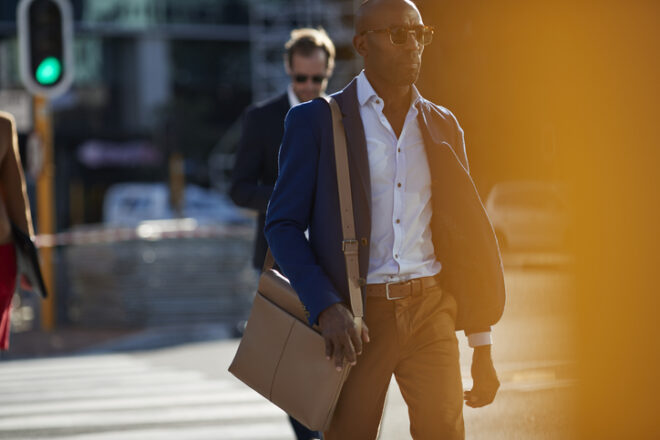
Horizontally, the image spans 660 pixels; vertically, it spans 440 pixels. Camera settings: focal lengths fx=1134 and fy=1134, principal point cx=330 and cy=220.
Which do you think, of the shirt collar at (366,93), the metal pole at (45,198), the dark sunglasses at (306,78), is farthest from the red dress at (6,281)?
the metal pole at (45,198)

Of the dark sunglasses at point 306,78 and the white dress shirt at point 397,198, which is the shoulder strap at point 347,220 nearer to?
the white dress shirt at point 397,198

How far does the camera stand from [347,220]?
Answer: 3199mm

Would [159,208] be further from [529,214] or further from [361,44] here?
[361,44]

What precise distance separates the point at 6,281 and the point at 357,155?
264cm

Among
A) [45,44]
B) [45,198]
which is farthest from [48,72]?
[45,198]

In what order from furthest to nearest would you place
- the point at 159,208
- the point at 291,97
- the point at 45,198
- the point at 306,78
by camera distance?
the point at 159,208, the point at 45,198, the point at 291,97, the point at 306,78

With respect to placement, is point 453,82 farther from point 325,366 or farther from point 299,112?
point 325,366

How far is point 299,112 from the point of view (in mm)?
3314

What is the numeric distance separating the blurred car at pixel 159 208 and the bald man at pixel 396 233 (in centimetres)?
2654

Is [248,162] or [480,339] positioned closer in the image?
[480,339]

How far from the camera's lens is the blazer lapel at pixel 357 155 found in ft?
10.6

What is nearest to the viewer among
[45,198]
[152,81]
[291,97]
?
[291,97]

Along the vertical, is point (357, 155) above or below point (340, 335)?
above

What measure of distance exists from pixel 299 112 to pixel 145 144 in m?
36.8
